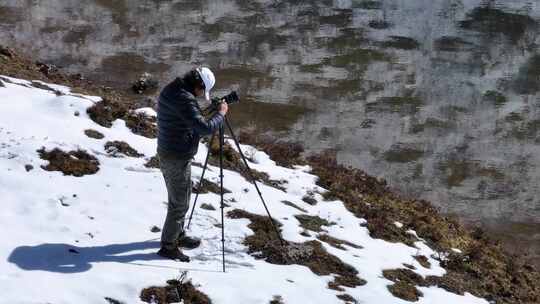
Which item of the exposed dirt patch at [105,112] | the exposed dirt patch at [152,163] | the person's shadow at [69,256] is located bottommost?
the person's shadow at [69,256]

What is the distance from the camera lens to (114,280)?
9039mm

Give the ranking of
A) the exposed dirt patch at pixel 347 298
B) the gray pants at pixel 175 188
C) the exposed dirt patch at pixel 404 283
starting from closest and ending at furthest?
the gray pants at pixel 175 188 → the exposed dirt patch at pixel 347 298 → the exposed dirt patch at pixel 404 283

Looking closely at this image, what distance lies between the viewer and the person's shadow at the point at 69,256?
8992 millimetres

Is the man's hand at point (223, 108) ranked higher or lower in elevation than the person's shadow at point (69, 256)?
higher

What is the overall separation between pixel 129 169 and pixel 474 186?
10.7 m

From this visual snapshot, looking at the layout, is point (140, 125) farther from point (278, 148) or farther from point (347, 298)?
point (347, 298)

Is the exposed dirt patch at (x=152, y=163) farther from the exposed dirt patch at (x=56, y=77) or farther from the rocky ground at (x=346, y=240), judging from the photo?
the exposed dirt patch at (x=56, y=77)

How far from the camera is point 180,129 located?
913 centimetres

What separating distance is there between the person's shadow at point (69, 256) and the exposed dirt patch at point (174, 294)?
→ 0.77m

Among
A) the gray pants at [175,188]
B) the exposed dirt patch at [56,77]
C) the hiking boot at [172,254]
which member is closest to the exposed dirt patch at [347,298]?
the hiking boot at [172,254]

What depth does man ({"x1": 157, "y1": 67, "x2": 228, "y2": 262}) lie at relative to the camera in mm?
8922

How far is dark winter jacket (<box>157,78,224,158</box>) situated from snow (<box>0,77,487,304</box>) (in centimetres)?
187

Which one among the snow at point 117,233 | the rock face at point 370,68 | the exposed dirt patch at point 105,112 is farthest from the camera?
the rock face at point 370,68

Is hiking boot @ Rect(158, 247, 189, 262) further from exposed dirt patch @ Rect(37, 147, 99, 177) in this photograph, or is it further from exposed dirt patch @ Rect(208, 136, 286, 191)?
exposed dirt patch @ Rect(208, 136, 286, 191)
